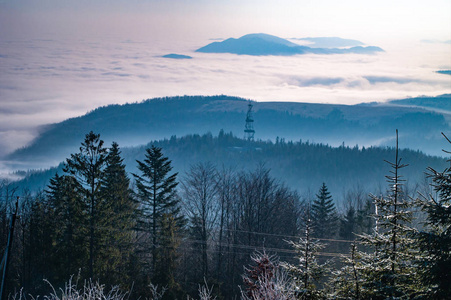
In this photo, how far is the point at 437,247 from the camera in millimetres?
10305

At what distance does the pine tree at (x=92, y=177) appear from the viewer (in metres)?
28.4

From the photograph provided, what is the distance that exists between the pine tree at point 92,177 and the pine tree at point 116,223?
52cm

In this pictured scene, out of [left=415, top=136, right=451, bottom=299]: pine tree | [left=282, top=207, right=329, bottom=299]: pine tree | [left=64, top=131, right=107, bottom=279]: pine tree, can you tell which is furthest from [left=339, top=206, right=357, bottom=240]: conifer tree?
[left=415, top=136, right=451, bottom=299]: pine tree

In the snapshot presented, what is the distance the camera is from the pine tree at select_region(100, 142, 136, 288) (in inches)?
1156

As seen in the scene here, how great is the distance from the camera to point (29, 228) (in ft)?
103

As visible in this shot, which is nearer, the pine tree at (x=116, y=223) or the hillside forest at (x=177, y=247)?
the hillside forest at (x=177, y=247)

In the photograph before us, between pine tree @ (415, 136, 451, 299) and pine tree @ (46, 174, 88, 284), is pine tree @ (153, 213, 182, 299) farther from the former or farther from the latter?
pine tree @ (415, 136, 451, 299)

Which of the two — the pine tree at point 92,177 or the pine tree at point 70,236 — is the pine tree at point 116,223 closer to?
the pine tree at point 92,177

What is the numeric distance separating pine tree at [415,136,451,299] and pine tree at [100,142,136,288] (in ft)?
71.8

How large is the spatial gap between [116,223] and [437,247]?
25.1 m

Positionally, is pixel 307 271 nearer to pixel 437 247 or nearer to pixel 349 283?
pixel 349 283

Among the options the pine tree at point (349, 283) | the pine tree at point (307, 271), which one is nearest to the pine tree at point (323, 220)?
the pine tree at point (307, 271)

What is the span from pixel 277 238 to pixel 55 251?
770 inches

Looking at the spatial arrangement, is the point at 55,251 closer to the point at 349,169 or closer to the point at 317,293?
the point at 317,293
